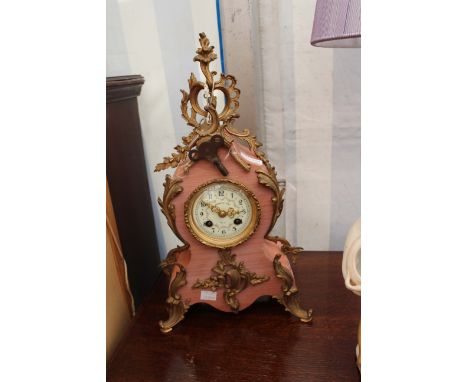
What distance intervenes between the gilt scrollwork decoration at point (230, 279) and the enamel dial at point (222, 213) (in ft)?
0.12

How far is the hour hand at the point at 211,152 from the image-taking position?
28.4 inches

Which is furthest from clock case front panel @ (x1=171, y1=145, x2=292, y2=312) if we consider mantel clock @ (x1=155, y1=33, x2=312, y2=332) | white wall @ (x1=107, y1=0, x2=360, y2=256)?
white wall @ (x1=107, y1=0, x2=360, y2=256)

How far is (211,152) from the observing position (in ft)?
2.40

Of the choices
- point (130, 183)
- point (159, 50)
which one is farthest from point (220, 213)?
point (159, 50)

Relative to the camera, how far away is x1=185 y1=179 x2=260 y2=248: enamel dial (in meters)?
0.75

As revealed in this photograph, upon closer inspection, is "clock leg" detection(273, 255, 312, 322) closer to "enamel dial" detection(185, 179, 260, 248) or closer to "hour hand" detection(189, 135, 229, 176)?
"enamel dial" detection(185, 179, 260, 248)

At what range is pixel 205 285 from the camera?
814 mm

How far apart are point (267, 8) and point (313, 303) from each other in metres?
0.74

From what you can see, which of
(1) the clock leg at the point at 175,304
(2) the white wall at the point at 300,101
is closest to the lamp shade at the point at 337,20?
(2) the white wall at the point at 300,101

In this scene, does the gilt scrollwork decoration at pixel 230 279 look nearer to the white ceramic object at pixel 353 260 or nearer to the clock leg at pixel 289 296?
the clock leg at pixel 289 296

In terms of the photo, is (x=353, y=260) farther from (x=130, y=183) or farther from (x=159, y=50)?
(x=159, y=50)

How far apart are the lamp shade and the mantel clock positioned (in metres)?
0.18

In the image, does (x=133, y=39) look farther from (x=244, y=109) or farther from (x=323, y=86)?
(x=323, y=86)
